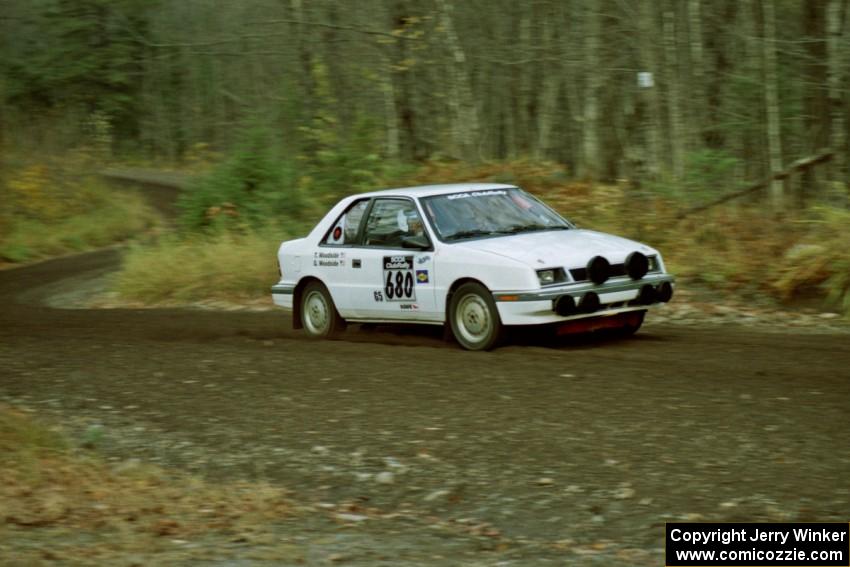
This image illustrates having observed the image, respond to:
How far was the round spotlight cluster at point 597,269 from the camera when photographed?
10359 millimetres

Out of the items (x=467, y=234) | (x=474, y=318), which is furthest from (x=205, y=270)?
(x=474, y=318)

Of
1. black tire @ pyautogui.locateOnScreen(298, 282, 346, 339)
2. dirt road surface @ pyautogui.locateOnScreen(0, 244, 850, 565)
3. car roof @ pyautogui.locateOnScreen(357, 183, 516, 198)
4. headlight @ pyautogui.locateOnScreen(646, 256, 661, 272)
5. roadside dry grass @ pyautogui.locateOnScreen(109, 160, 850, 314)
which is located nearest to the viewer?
dirt road surface @ pyautogui.locateOnScreen(0, 244, 850, 565)

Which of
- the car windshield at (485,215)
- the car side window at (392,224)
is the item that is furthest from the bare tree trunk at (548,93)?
the car side window at (392,224)

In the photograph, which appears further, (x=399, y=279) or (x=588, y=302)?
(x=399, y=279)

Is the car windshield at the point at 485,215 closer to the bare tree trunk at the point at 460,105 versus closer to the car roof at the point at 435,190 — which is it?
the car roof at the point at 435,190

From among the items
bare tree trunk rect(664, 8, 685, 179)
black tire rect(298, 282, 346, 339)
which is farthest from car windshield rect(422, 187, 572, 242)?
bare tree trunk rect(664, 8, 685, 179)

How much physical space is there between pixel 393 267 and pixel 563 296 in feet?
6.40

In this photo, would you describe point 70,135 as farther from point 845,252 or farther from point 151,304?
point 845,252

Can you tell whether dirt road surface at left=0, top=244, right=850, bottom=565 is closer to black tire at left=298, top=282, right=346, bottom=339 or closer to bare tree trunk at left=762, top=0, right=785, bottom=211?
black tire at left=298, top=282, right=346, bottom=339

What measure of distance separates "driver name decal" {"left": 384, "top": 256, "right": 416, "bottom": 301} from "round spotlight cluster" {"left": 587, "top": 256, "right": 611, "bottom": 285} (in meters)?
1.77

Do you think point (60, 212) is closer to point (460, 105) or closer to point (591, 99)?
point (460, 105)

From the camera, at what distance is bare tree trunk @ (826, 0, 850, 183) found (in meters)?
16.5

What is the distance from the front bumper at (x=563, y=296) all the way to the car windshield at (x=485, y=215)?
3.36ft

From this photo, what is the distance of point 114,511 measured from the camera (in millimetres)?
6672
